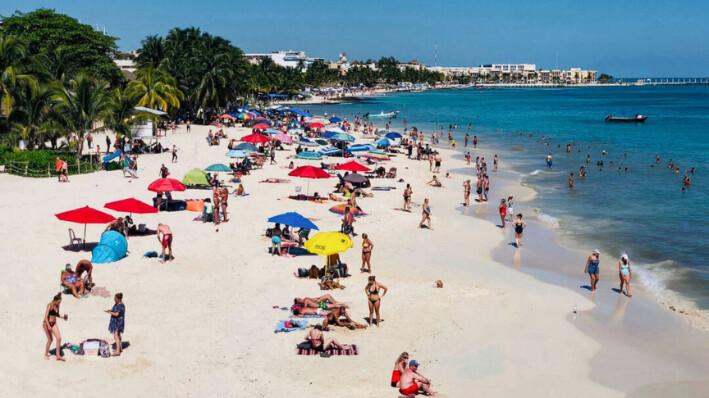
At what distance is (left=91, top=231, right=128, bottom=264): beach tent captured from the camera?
16859 mm

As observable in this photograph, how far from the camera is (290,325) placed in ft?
43.6

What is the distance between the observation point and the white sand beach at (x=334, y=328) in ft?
36.6

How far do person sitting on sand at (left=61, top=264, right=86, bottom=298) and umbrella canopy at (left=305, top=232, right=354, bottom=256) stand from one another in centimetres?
518

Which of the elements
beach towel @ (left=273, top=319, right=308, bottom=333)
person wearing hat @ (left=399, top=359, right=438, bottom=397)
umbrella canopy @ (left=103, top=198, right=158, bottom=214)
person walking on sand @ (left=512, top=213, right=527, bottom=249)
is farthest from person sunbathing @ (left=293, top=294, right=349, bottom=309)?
person walking on sand @ (left=512, top=213, right=527, bottom=249)

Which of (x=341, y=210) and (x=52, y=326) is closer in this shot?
(x=52, y=326)

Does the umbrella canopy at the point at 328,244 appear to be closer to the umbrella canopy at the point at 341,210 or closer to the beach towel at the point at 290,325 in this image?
the beach towel at the point at 290,325

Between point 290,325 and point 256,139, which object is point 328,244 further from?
point 256,139

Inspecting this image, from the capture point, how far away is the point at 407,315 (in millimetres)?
14500

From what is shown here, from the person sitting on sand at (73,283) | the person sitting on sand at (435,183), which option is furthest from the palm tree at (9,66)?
the person sitting on sand at (73,283)

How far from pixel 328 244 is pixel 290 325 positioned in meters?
3.28

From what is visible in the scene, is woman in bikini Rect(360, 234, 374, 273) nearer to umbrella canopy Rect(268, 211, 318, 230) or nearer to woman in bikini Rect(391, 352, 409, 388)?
umbrella canopy Rect(268, 211, 318, 230)

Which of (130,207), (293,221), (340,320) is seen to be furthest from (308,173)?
(340,320)

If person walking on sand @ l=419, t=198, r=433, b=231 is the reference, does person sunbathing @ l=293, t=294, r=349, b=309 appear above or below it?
below

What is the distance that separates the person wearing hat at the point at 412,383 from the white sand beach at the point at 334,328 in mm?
469
